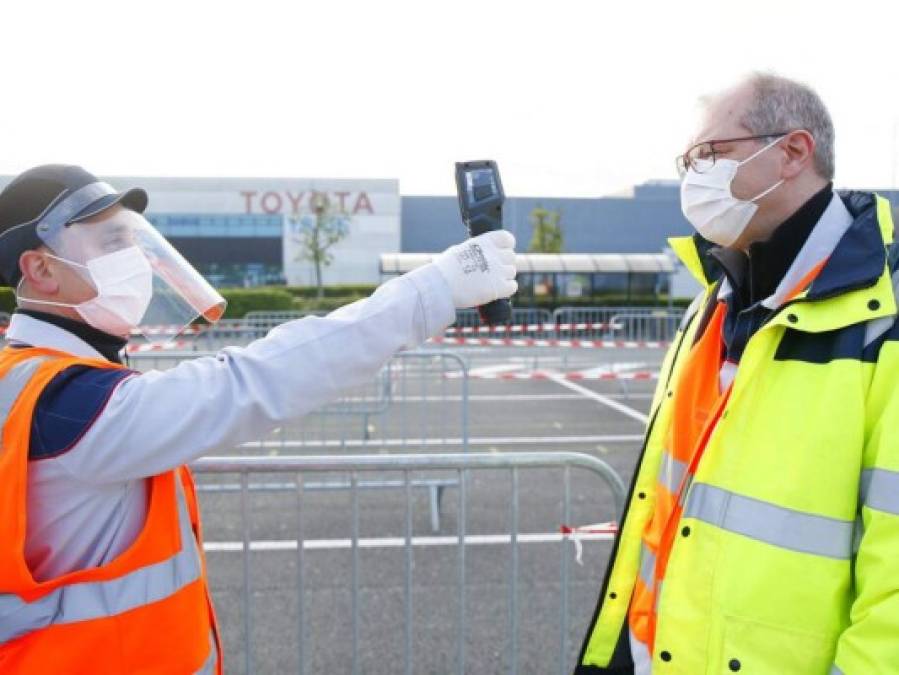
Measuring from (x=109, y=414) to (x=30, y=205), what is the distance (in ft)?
1.87

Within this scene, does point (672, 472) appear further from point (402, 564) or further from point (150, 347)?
point (402, 564)

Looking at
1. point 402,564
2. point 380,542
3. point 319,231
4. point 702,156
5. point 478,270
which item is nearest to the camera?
point 478,270

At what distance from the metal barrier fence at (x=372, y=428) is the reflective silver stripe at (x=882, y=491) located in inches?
139

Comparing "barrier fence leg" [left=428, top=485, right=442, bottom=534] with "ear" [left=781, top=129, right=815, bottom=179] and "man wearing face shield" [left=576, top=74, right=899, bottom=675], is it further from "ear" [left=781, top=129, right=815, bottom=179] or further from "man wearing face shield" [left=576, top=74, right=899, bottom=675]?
"ear" [left=781, top=129, right=815, bottom=179]

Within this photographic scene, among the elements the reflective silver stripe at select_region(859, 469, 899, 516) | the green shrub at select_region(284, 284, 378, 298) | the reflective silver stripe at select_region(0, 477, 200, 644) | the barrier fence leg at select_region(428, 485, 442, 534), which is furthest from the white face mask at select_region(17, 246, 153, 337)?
the green shrub at select_region(284, 284, 378, 298)

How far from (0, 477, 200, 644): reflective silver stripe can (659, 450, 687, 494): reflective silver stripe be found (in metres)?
1.19

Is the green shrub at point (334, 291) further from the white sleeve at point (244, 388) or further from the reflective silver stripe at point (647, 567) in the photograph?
the white sleeve at point (244, 388)

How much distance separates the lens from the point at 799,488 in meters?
1.43

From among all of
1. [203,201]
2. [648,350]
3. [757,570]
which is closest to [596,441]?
[648,350]

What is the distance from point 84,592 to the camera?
1.49m

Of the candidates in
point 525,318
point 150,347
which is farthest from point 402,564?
point 525,318

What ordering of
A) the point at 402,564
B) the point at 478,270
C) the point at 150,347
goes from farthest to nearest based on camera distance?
the point at 402,564 → the point at 150,347 → the point at 478,270

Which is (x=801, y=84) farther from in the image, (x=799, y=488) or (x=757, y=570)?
(x=757, y=570)

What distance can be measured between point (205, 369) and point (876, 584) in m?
1.31
